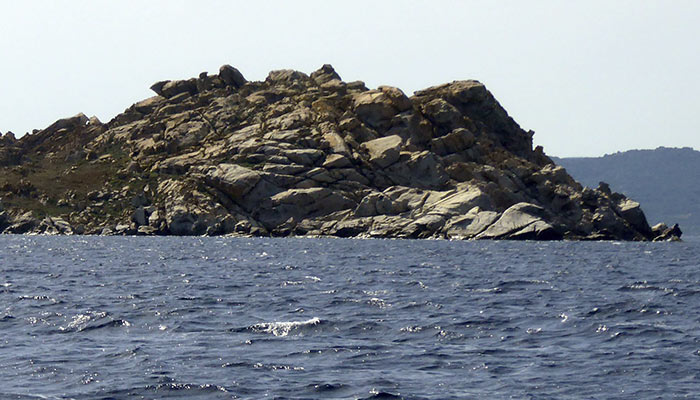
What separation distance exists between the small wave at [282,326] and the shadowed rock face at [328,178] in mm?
100730

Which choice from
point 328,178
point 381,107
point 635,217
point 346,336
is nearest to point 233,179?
point 328,178

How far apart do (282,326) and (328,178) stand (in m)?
121

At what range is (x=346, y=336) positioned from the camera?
29781 millimetres

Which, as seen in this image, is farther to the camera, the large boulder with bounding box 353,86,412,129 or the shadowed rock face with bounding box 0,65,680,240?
the large boulder with bounding box 353,86,412,129

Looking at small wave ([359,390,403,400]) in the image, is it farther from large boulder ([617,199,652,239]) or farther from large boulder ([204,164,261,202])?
large boulder ([617,199,652,239])

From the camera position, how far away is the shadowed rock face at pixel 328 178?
143m

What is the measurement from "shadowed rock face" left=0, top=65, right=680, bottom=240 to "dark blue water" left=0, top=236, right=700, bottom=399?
86.4 meters

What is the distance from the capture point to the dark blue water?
22.1m

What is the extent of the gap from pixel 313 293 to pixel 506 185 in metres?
114

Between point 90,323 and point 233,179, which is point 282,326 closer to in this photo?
point 90,323

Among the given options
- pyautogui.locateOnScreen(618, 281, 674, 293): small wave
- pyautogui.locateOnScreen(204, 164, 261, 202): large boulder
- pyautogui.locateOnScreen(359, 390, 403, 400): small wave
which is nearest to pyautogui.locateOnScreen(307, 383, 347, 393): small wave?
pyautogui.locateOnScreen(359, 390, 403, 400): small wave

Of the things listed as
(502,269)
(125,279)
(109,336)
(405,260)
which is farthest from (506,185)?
(109,336)

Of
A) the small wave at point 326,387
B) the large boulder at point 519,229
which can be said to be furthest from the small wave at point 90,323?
the large boulder at point 519,229

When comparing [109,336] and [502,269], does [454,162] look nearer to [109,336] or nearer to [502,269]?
[502,269]
